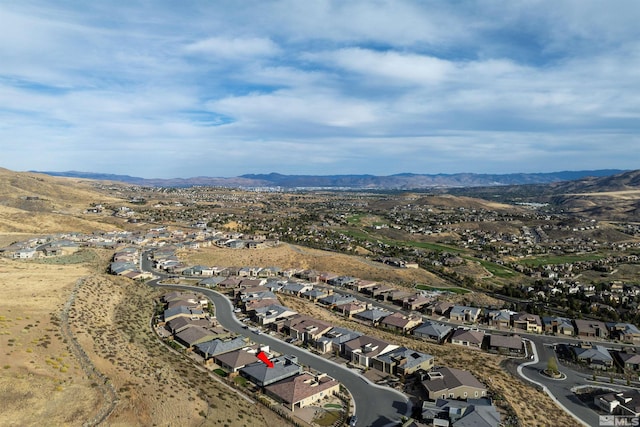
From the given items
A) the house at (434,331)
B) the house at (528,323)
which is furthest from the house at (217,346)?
the house at (528,323)

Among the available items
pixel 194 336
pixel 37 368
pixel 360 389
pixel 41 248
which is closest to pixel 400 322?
pixel 360 389

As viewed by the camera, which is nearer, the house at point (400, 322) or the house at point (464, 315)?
the house at point (400, 322)

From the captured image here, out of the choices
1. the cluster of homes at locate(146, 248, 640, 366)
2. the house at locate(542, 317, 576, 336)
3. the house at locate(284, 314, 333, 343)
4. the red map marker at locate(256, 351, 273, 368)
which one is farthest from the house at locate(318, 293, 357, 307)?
the house at locate(542, 317, 576, 336)

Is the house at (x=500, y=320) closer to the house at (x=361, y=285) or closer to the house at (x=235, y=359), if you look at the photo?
the house at (x=361, y=285)

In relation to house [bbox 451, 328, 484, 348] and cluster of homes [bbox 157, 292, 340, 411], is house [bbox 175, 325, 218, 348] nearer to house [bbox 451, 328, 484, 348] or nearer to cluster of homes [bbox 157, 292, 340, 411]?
cluster of homes [bbox 157, 292, 340, 411]

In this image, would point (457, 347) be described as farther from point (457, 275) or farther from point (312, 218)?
point (312, 218)

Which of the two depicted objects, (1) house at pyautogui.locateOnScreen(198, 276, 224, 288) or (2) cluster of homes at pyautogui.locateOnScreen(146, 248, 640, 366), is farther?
(1) house at pyautogui.locateOnScreen(198, 276, 224, 288)
